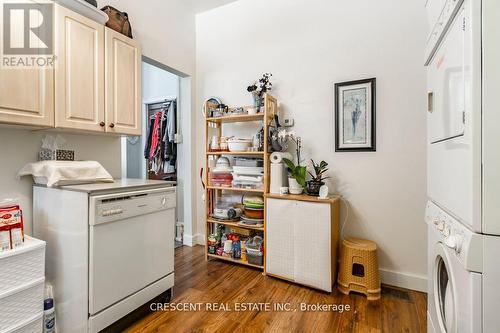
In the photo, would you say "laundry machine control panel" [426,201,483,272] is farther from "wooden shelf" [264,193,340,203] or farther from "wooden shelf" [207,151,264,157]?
"wooden shelf" [207,151,264,157]

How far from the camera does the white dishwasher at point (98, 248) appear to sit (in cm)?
130

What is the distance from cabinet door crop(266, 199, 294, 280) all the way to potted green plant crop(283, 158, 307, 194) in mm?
155

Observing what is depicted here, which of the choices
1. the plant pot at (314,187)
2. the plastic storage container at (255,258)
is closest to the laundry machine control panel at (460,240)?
the plant pot at (314,187)

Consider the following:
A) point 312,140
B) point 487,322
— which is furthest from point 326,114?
point 487,322

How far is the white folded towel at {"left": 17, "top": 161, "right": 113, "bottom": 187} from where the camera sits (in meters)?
1.39

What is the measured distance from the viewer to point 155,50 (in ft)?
8.16

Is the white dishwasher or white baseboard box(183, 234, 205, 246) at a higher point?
the white dishwasher

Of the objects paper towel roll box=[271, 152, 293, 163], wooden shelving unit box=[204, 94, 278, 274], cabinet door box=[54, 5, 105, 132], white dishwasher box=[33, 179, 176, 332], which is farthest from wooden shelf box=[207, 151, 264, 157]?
cabinet door box=[54, 5, 105, 132]

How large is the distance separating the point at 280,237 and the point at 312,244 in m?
0.30

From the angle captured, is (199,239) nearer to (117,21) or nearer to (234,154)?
(234,154)

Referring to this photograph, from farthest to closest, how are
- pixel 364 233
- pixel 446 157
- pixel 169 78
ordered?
pixel 169 78 → pixel 364 233 → pixel 446 157

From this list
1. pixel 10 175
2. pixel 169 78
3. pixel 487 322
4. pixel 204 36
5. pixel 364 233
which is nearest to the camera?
pixel 487 322

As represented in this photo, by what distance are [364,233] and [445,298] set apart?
1196 mm

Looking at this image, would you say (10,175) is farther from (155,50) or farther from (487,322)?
(487,322)
